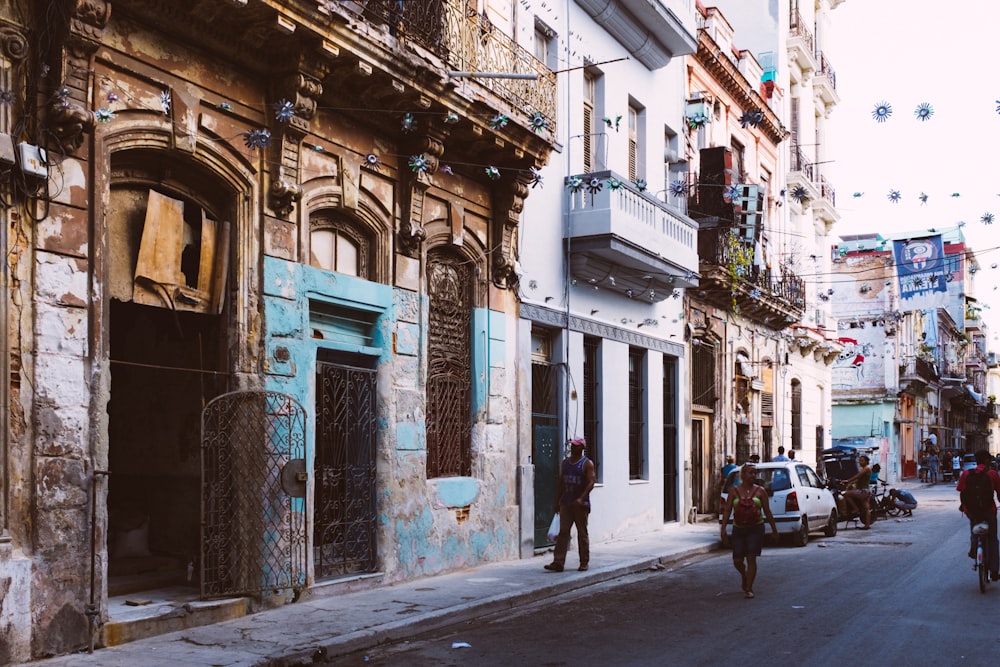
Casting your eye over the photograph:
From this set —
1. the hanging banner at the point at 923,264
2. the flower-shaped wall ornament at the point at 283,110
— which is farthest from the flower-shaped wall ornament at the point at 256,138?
the hanging banner at the point at 923,264

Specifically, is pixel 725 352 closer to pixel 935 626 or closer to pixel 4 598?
pixel 935 626

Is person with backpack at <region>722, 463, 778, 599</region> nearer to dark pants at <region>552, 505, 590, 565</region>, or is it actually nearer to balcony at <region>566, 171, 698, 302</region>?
dark pants at <region>552, 505, 590, 565</region>

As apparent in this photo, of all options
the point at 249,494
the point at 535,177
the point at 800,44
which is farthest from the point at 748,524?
the point at 800,44

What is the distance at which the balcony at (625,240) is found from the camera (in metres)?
16.7

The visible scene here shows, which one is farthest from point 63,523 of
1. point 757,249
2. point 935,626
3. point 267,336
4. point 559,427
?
point 757,249

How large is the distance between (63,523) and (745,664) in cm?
513

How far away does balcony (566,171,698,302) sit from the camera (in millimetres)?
16656

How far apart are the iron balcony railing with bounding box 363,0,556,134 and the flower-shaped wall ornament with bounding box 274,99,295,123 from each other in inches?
51.5

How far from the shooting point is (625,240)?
1681 cm

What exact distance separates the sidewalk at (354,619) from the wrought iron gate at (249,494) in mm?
426

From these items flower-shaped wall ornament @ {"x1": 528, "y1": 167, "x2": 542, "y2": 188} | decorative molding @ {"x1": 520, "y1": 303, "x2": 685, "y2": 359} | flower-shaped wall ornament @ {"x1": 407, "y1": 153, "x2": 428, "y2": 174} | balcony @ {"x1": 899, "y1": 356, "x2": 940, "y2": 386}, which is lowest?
decorative molding @ {"x1": 520, "y1": 303, "x2": 685, "y2": 359}

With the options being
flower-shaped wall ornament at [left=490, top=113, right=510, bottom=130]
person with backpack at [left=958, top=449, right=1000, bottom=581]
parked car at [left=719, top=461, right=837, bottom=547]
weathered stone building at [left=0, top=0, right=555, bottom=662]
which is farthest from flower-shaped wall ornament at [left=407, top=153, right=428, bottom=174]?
parked car at [left=719, top=461, right=837, bottom=547]

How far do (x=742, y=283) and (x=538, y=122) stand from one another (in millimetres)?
11400

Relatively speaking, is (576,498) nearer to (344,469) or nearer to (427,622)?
(344,469)
